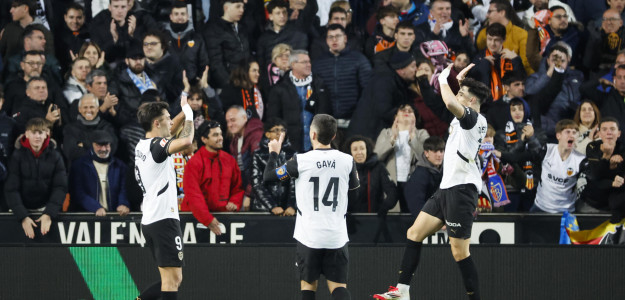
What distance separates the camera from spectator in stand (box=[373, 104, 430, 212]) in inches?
485

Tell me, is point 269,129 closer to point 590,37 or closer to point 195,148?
point 195,148

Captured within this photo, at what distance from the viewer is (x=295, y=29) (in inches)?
568

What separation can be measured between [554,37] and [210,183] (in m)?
6.13

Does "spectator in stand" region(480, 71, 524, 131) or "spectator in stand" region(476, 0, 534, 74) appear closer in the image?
"spectator in stand" region(480, 71, 524, 131)

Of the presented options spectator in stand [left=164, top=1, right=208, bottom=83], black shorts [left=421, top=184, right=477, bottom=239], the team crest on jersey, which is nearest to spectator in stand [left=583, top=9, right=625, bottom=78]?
the team crest on jersey

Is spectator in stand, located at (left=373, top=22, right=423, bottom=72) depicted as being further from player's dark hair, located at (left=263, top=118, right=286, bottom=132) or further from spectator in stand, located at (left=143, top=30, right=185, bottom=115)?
spectator in stand, located at (left=143, top=30, right=185, bottom=115)

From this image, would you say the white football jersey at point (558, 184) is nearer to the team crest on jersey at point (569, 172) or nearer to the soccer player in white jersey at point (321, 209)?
the team crest on jersey at point (569, 172)

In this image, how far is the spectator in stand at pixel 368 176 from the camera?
11.8 metres

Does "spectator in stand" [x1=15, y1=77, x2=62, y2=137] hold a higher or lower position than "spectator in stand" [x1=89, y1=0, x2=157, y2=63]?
lower

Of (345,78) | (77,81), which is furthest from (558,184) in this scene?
(77,81)

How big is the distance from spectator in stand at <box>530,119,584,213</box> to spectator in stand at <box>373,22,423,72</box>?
2447 mm

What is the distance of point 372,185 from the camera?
11.8 metres

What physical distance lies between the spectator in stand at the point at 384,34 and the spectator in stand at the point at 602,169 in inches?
135

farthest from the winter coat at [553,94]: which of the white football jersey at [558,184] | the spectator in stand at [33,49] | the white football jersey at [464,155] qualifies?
the spectator in stand at [33,49]
